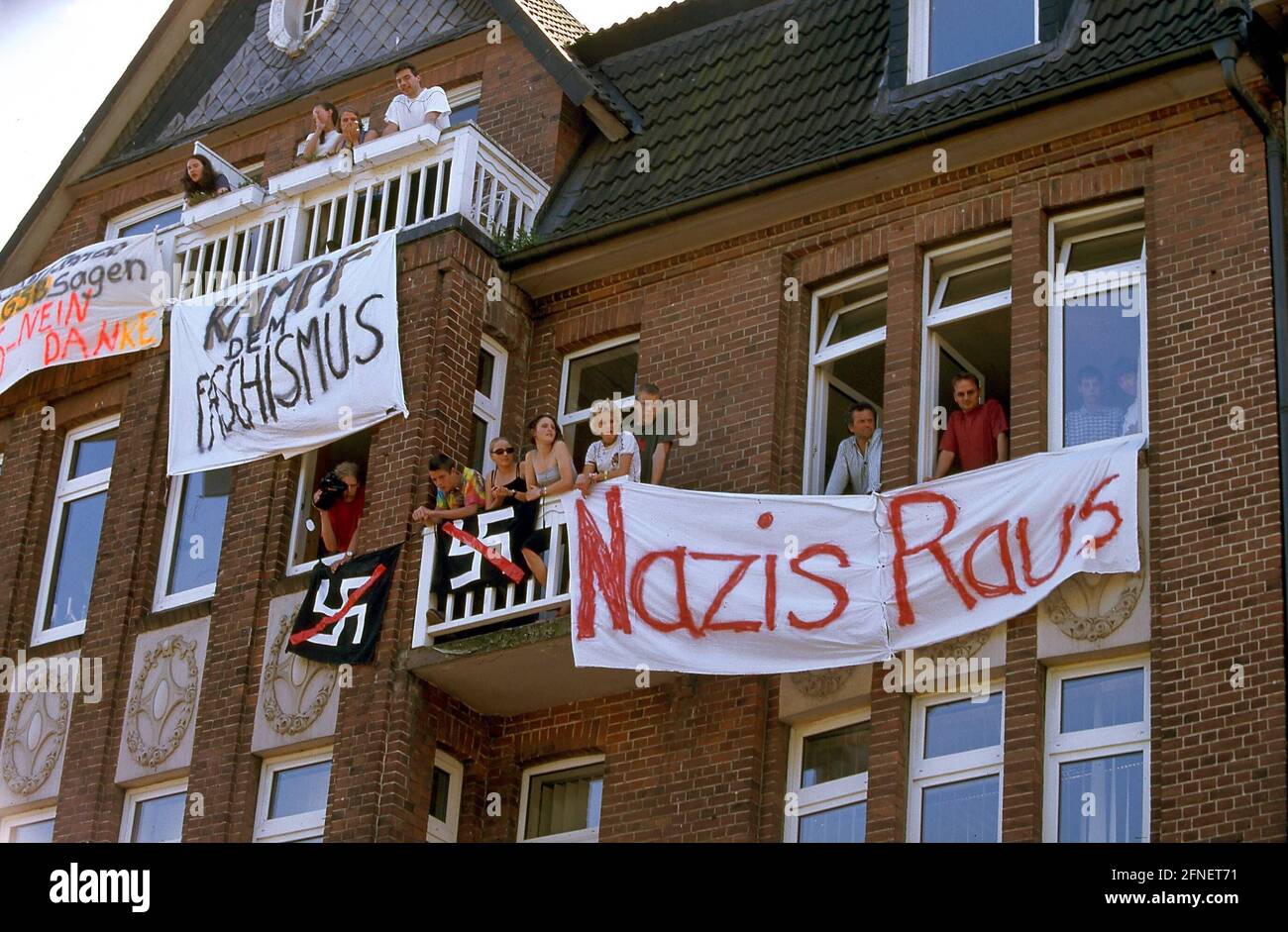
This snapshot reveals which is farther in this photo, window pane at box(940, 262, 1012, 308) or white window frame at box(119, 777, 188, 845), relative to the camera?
white window frame at box(119, 777, 188, 845)

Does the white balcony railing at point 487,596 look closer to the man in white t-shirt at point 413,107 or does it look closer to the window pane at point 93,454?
the man in white t-shirt at point 413,107

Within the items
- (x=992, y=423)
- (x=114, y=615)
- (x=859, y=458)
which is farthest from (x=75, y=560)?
(x=992, y=423)

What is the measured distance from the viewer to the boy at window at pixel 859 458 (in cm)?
1955

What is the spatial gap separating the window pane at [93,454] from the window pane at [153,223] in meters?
2.49

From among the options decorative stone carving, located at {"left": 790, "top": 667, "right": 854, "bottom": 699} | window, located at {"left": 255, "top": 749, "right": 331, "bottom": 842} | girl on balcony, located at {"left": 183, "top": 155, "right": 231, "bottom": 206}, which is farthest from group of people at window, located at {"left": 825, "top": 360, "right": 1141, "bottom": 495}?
girl on balcony, located at {"left": 183, "top": 155, "right": 231, "bottom": 206}

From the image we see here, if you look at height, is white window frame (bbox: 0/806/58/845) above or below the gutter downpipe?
below

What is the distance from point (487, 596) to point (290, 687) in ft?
6.86

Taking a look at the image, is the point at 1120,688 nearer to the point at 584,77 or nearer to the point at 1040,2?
the point at 1040,2

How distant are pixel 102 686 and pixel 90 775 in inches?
32.3

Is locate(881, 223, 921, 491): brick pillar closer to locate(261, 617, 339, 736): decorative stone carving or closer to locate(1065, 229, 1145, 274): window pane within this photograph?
locate(1065, 229, 1145, 274): window pane

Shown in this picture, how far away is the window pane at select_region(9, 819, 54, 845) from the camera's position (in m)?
22.6

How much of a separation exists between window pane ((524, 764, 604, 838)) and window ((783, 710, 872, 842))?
188cm

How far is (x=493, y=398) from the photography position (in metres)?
22.2

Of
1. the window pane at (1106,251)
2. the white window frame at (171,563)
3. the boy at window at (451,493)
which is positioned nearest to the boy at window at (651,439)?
the boy at window at (451,493)
